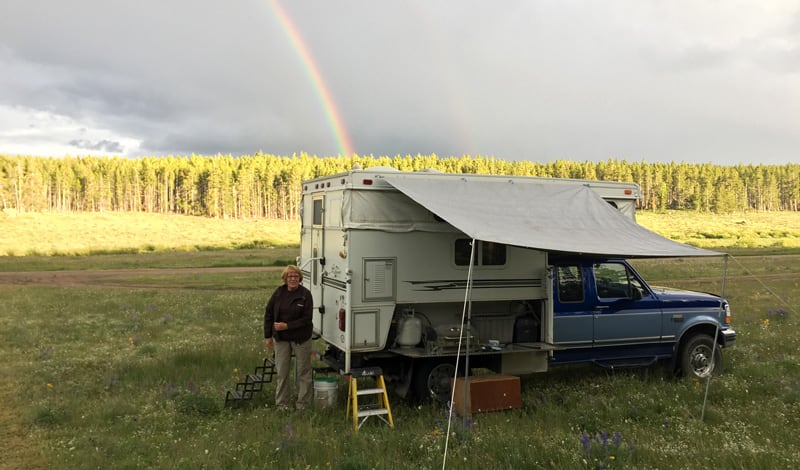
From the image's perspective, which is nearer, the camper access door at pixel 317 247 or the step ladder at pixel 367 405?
the step ladder at pixel 367 405

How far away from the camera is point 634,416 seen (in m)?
7.89

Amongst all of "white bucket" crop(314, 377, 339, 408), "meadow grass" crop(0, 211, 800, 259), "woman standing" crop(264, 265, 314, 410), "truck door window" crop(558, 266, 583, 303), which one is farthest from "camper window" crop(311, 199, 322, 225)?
"meadow grass" crop(0, 211, 800, 259)

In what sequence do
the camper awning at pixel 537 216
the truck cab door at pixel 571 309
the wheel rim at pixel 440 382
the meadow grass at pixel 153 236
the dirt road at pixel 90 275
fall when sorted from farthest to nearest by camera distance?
1. the meadow grass at pixel 153 236
2. the dirt road at pixel 90 275
3. the truck cab door at pixel 571 309
4. the wheel rim at pixel 440 382
5. the camper awning at pixel 537 216

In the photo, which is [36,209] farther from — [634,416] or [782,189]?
[782,189]

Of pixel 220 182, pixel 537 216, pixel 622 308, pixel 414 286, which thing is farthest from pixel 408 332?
pixel 220 182

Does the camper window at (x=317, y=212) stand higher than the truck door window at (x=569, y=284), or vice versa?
the camper window at (x=317, y=212)

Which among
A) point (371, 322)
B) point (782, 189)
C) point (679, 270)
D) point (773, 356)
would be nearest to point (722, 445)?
point (371, 322)

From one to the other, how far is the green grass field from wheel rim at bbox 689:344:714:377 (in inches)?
18.7

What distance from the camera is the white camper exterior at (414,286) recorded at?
27.9 feet

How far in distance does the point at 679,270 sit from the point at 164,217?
277ft

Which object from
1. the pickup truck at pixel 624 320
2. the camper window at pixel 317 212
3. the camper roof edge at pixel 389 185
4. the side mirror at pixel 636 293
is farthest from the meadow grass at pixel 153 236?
the camper window at pixel 317 212

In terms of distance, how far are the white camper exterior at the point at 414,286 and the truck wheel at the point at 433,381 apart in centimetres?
2

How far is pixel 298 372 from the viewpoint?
28.6ft

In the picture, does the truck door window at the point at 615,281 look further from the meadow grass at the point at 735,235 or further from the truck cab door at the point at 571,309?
the meadow grass at the point at 735,235
